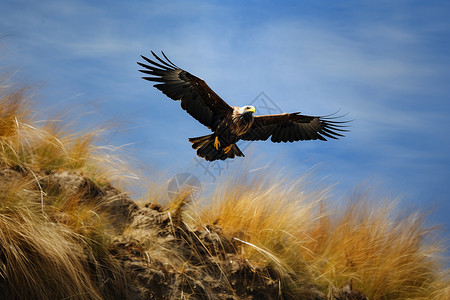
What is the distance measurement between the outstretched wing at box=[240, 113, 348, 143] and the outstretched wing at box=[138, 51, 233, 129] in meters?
0.43

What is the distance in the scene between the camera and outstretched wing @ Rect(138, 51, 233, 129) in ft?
13.8

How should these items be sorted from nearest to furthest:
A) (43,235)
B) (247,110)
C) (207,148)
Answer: (43,235) < (247,110) < (207,148)

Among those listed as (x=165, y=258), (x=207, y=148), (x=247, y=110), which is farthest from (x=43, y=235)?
(x=247, y=110)

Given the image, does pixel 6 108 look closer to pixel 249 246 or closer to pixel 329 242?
pixel 249 246

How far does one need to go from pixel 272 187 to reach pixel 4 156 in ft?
9.27

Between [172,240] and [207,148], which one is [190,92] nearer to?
[207,148]

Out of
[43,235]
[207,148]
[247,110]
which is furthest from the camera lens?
[207,148]

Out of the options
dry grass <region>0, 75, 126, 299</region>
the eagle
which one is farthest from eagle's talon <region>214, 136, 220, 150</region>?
dry grass <region>0, 75, 126, 299</region>

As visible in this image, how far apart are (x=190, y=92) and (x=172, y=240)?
138 centimetres

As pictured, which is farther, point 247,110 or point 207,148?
point 207,148

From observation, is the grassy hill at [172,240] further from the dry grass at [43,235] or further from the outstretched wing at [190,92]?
the outstretched wing at [190,92]

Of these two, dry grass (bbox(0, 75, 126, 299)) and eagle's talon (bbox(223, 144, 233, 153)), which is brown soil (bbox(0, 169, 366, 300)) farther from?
eagle's talon (bbox(223, 144, 233, 153))

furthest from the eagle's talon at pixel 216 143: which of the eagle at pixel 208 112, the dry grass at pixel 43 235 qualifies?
the dry grass at pixel 43 235

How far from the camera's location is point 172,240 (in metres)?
4.34
